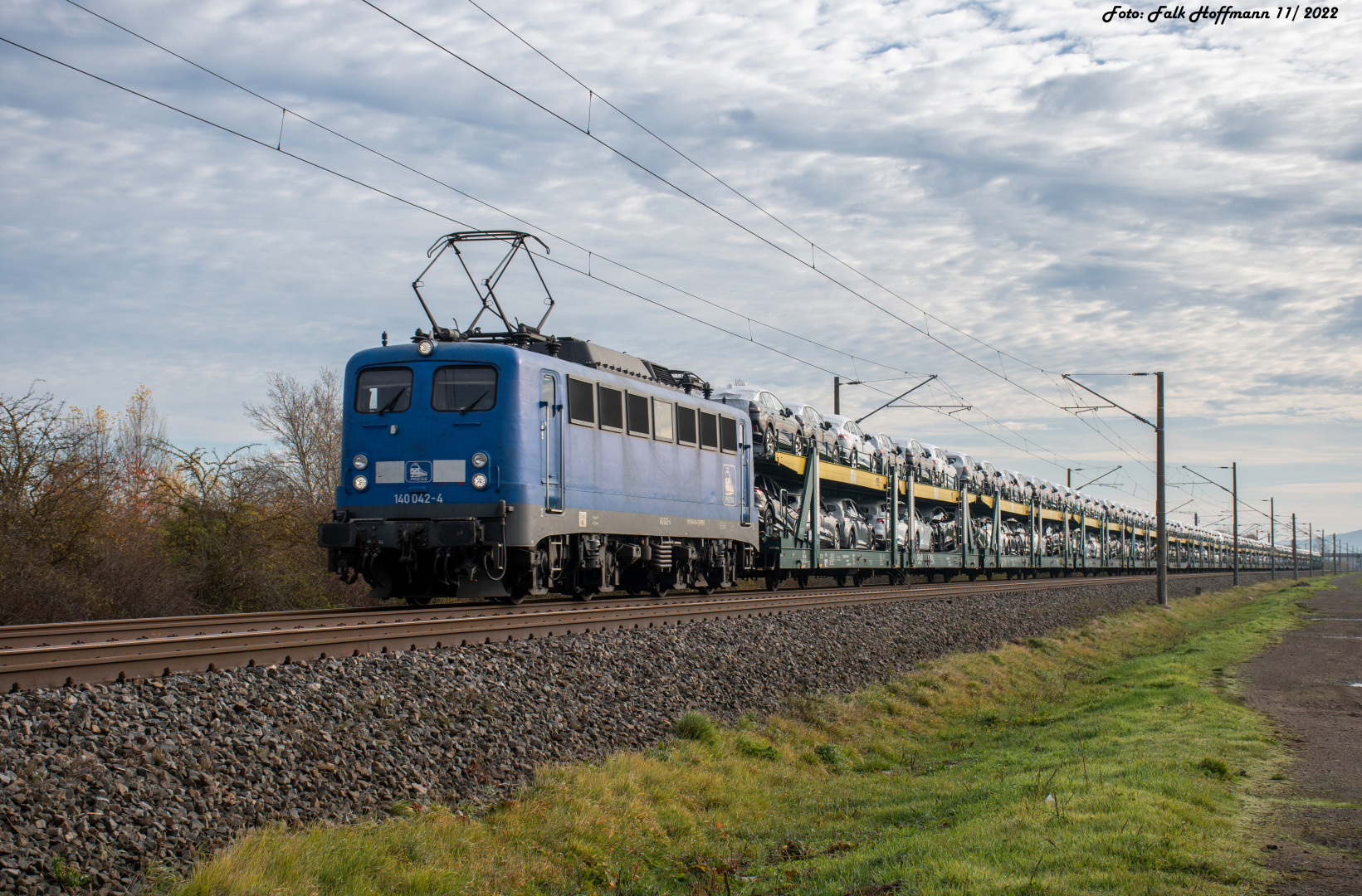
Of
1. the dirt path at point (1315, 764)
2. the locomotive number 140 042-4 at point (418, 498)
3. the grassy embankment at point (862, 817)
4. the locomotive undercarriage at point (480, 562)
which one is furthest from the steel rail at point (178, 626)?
the dirt path at point (1315, 764)

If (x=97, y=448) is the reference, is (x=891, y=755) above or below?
below

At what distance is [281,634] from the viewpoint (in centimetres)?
929

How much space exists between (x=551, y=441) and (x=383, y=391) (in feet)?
8.00

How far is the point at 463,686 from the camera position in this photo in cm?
838

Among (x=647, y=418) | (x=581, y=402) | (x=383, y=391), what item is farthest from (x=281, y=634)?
(x=647, y=418)

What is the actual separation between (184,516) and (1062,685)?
1514 centimetres

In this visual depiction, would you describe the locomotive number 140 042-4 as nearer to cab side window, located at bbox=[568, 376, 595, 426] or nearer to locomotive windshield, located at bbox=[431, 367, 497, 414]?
locomotive windshield, located at bbox=[431, 367, 497, 414]

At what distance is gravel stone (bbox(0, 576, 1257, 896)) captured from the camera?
5113 millimetres

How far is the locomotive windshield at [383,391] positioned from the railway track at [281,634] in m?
2.76

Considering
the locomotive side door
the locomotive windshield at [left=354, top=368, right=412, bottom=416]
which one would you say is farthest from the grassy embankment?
the locomotive windshield at [left=354, top=368, right=412, bottom=416]

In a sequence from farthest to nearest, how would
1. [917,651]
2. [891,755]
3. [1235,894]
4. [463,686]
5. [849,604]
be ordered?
[849,604] → [917,651] → [891,755] → [463,686] → [1235,894]

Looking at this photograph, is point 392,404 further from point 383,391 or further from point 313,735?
point 313,735

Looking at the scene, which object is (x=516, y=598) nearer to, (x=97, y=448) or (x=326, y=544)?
(x=326, y=544)

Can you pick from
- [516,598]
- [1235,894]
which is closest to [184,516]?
[516,598]
